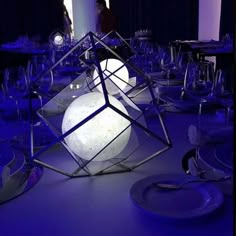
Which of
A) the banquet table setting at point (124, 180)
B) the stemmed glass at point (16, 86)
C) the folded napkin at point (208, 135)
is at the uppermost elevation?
the stemmed glass at point (16, 86)

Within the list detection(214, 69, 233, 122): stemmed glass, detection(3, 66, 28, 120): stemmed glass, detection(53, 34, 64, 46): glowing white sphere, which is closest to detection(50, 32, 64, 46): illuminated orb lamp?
detection(53, 34, 64, 46): glowing white sphere

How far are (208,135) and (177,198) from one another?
31 cm

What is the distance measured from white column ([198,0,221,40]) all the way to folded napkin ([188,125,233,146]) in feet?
23.8

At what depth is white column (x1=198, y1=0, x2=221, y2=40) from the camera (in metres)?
8.07

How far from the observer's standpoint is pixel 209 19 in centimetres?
829

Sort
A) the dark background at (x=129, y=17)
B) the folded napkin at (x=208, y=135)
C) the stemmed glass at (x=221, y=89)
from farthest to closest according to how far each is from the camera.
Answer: the dark background at (x=129, y=17) → the stemmed glass at (x=221, y=89) → the folded napkin at (x=208, y=135)

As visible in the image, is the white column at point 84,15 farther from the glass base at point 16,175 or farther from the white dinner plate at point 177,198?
the white dinner plate at point 177,198

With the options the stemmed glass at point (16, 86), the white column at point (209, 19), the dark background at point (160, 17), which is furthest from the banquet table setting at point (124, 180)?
the dark background at point (160, 17)

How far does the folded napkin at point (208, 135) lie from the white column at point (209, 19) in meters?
7.26

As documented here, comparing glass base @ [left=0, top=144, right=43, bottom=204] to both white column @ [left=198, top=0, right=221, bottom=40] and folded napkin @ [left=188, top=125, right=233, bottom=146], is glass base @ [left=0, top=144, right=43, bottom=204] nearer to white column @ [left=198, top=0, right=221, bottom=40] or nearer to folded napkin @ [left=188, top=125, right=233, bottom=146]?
folded napkin @ [left=188, top=125, right=233, bottom=146]

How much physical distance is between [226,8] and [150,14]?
8.47 feet

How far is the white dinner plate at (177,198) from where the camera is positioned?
68 centimetres

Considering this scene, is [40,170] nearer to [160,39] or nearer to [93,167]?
[93,167]

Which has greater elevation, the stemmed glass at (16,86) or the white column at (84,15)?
the white column at (84,15)
